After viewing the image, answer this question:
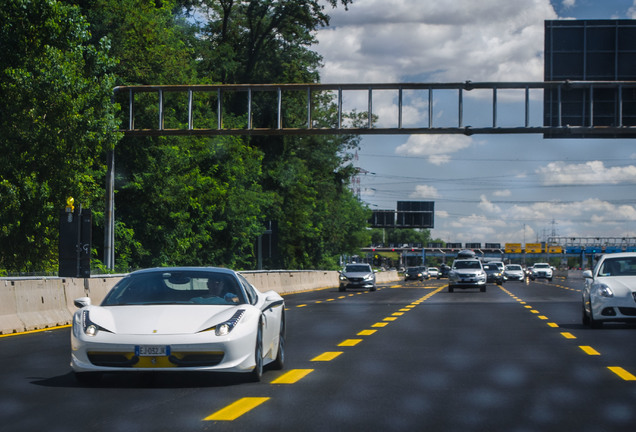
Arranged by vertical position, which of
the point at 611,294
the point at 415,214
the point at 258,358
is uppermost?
the point at 415,214

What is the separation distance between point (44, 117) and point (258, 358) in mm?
24669

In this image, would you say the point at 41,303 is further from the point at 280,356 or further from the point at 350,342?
the point at 280,356

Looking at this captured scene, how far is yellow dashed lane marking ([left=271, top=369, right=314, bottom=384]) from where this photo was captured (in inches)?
420

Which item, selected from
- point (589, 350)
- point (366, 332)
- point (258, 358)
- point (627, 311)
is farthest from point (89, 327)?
point (627, 311)

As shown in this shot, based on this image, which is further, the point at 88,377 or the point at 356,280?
the point at 356,280

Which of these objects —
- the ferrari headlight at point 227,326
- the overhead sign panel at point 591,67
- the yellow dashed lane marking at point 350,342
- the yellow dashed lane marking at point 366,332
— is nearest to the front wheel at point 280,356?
the ferrari headlight at point 227,326

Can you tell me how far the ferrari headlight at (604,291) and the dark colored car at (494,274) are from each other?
49.3 metres

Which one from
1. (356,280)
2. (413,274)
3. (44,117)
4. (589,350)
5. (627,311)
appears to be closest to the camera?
(589,350)

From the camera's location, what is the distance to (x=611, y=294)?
64.1ft

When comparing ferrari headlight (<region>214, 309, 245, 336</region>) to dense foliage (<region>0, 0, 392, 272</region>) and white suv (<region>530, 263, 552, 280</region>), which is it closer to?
dense foliage (<region>0, 0, 392, 272</region>)

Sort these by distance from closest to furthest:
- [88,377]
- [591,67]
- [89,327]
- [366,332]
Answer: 1. [89,327]
2. [88,377]
3. [366,332]
4. [591,67]

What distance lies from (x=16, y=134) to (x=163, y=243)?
1742 cm

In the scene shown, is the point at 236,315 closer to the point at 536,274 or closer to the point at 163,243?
the point at 163,243

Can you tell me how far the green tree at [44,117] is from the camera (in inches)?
1308
